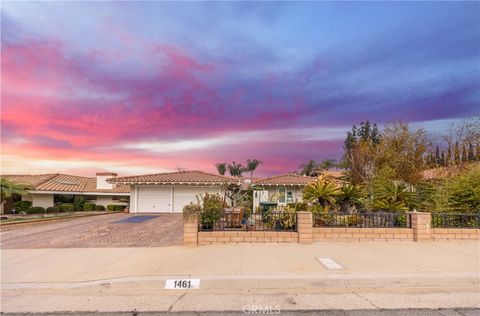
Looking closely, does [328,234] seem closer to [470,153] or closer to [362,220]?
[362,220]

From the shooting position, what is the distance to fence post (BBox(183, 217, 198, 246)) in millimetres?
9820

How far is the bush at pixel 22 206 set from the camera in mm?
29281

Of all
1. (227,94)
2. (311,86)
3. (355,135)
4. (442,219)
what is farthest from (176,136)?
(355,135)

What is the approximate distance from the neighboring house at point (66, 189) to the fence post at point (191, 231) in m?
24.1

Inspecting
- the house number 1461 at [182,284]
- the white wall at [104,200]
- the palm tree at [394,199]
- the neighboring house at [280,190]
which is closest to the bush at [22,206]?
the white wall at [104,200]

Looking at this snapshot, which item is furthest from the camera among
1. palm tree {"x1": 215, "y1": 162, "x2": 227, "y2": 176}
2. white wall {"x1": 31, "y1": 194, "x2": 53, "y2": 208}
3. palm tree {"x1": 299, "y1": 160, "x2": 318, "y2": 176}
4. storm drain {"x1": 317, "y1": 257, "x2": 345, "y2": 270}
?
palm tree {"x1": 215, "y1": 162, "x2": 227, "y2": 176}

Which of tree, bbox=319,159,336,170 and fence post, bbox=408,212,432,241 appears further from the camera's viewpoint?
tree, bbox=319,159,336,170

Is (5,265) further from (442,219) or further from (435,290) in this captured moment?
(442,219)

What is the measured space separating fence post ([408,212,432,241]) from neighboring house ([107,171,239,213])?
16.9 m

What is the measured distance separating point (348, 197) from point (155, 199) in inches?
668

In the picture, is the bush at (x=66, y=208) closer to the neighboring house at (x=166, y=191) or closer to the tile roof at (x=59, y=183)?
the tile roof at (x=59, y=183)

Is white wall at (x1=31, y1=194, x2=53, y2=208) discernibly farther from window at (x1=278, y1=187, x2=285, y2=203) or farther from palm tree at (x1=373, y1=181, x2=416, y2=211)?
palm tree at (x1=373, y1=181, x2=416, y2=211)

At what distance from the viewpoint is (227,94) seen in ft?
56.6

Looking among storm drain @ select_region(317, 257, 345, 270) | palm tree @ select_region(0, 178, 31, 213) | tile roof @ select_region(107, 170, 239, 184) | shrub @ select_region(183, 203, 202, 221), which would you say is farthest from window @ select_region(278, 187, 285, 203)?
palm tree @ select_region(0, 178, 31, 213)
